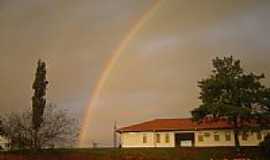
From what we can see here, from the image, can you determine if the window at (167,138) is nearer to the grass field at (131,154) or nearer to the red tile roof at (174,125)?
the red tile roof at (174,125)

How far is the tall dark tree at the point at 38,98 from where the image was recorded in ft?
181

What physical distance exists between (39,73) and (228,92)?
72.5ft

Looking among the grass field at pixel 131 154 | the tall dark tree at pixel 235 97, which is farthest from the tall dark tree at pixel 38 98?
the tall dark tree at pixel 235 97

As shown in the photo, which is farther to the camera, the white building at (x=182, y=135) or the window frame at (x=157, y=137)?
the window frame at (x=157, y=137)

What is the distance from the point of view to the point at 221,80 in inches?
2203

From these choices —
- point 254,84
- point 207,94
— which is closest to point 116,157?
point 207,94

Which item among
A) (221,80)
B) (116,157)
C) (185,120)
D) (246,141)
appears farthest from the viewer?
(185,120)

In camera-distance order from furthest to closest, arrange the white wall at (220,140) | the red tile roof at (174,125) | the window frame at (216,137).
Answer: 1. the window frame at (216,137)
2. the red tile roof at (174,125)
3. the white wall at (220,140)

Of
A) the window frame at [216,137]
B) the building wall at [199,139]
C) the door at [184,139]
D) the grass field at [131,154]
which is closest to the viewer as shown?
the grass field at [131,154]

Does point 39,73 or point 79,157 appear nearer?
point 79,157

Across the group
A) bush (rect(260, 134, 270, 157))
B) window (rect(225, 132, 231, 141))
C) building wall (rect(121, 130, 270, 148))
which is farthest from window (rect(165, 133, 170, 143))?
bush (rect(260, 134, 270, 157))

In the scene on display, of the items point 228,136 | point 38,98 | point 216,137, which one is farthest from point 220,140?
point 38,98

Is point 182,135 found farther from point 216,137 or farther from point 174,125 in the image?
point 216,137

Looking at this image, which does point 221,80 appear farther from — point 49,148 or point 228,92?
point 49,148
